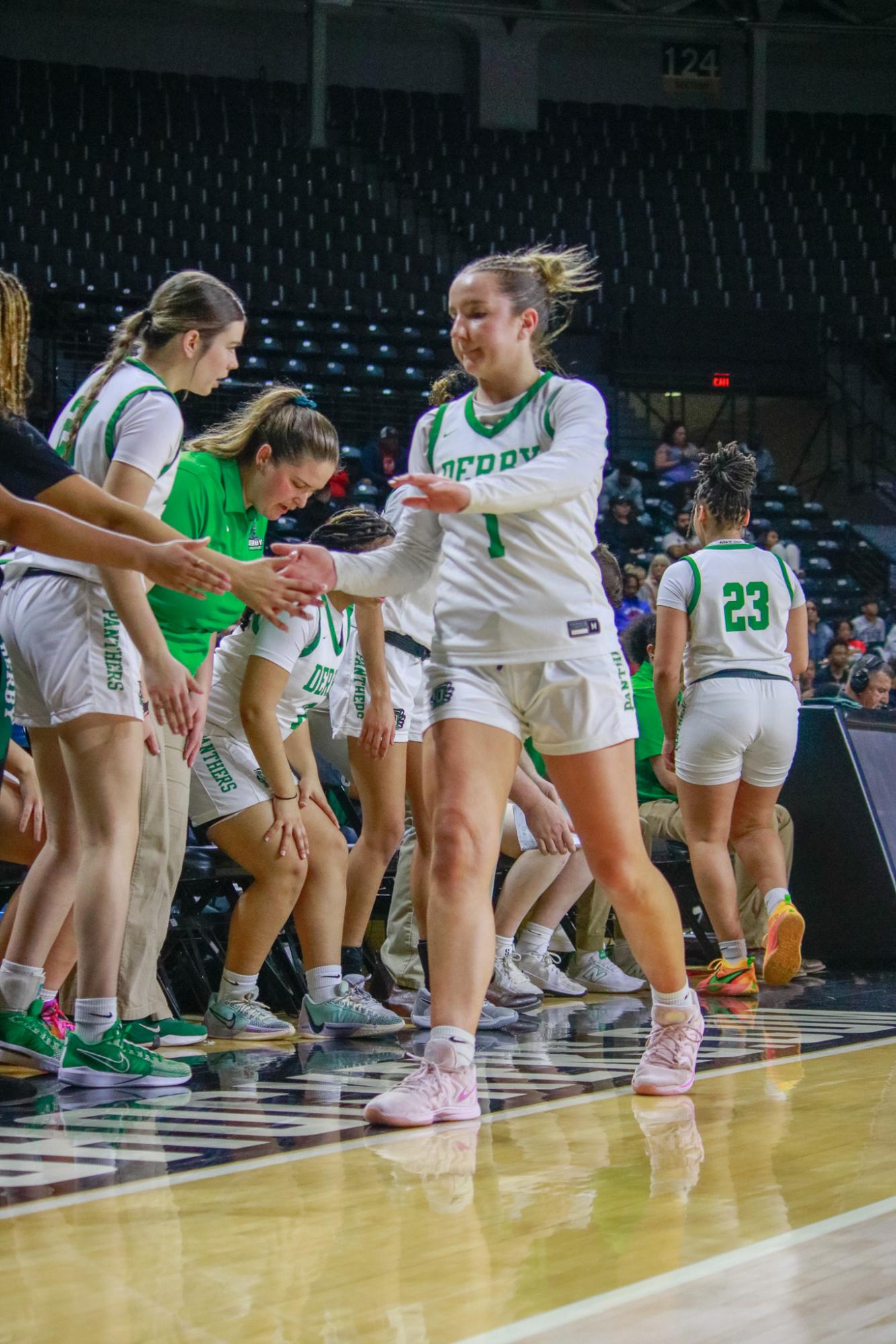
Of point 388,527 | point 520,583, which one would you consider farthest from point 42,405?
point 520,583

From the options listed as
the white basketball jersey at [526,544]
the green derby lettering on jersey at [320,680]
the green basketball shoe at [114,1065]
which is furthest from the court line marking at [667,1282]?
the green derby lettering on jersey at [320,680]

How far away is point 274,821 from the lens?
373 cm

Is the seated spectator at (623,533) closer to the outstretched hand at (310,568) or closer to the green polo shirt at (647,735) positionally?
the green polo shirt at (647,735)

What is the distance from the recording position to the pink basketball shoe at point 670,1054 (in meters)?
2.86

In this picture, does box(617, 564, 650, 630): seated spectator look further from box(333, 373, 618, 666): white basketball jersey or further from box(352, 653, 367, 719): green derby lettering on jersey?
box(333, 373, 618, 666): white basketball jersey

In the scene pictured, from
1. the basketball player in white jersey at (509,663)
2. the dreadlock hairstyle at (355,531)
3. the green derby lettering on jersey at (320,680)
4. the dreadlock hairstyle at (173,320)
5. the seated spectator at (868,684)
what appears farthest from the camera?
the seated spectator at (868,684)

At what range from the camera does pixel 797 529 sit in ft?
49.5

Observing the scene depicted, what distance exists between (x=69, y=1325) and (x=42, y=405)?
1142 centimetres

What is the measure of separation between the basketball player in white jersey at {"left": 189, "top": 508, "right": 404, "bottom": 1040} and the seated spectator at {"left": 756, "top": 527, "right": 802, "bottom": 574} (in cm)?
942

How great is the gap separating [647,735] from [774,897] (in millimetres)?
1020

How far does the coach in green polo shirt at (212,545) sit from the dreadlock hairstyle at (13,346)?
1.02 meters

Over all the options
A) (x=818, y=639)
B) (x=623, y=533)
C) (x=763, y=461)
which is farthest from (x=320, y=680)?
(x=763, y=461)

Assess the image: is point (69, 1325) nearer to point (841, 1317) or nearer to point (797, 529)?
point (841, 1317)

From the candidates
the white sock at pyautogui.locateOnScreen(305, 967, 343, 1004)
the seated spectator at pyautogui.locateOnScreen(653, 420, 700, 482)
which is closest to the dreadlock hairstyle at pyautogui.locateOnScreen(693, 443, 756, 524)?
the white sock at pyautogui.locateOnScreen(305, 967, 343, 1004)
